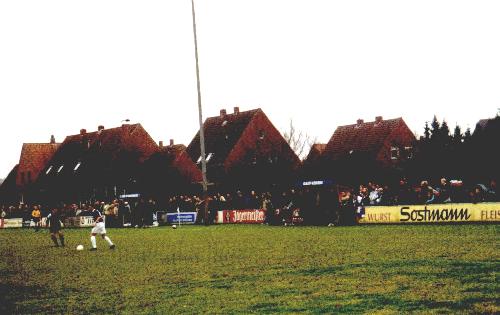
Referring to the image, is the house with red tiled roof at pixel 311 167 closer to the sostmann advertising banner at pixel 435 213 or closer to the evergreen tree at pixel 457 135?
the evergreen tree at pixel 457 135

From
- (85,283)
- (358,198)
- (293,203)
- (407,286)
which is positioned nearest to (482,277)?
(407,286)

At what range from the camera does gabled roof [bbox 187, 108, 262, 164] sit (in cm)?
7906

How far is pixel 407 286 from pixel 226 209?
125ft

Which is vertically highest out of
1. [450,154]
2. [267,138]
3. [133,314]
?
[267,138]

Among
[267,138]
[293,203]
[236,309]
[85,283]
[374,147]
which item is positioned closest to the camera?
[236,309]

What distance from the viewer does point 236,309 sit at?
35.0 feet

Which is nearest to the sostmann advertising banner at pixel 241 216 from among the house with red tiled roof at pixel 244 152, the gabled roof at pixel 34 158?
the house with red tiled roof at pixel 244 152

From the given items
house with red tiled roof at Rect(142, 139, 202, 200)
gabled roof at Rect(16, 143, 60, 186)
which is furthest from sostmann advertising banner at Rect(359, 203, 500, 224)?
gabled roof at Rect(16, 143, 60, 186)

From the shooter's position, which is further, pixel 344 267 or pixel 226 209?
pixel 226 209

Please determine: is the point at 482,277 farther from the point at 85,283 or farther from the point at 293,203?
the point at 293,203

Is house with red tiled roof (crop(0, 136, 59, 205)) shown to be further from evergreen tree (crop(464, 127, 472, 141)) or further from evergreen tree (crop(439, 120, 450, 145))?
evergreen tree (crop(464, 127, 472, 141))

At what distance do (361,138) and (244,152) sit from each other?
12.1m

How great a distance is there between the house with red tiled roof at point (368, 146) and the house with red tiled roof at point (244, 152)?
188 inches

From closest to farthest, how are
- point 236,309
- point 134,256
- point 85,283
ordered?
point 236,309 < point 85,283 < point 134,256
